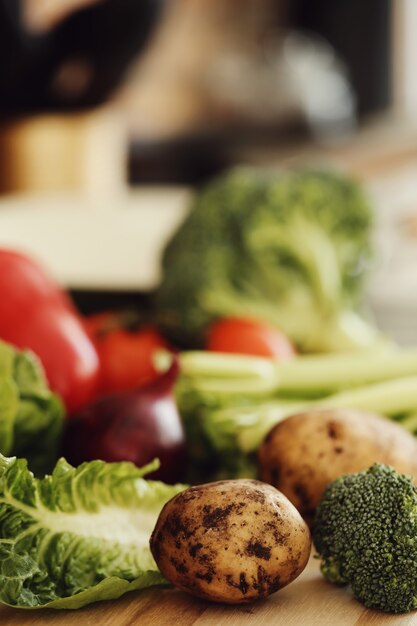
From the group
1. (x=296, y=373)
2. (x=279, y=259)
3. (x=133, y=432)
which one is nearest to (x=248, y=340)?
(x=296, y=373)

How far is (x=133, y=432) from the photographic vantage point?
1.02 m

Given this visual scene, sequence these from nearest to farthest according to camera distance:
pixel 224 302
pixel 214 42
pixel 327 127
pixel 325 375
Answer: pixel 325 375 < pixel 224 302 < pixel 327 127 < pixel 214 42

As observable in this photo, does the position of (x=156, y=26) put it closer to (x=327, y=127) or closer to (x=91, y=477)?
(x=91, y=477)

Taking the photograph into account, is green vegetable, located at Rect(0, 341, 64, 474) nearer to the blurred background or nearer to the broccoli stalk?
the broccoli stalk

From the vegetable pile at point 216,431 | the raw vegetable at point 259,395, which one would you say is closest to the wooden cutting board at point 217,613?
the vegetable pile at point 216,431

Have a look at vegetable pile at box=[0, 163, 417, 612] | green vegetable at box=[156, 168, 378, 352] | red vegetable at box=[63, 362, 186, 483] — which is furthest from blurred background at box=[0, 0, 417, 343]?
red vegetable at box=[63, 362, 186, 483]

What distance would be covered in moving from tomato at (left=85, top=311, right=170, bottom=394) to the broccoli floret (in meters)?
0.59

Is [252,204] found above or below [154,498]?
above

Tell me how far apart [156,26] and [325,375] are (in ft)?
4.38

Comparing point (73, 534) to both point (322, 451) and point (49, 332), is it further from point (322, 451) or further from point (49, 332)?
point (49, 332)

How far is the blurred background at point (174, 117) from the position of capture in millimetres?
2131

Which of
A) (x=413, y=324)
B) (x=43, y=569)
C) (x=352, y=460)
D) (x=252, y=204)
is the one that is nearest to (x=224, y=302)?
(x=252, y=204)

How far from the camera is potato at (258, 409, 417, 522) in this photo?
3.14ft

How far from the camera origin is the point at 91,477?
886mm
